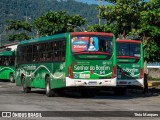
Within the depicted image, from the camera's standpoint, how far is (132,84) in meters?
26.9

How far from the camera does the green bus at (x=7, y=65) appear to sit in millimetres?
46188

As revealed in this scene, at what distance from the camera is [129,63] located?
88.4 ft

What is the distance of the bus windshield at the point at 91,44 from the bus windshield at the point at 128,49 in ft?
11.0

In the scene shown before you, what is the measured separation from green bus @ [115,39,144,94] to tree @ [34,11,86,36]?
33882 millimetres

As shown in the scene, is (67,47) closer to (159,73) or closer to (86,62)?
(86,62)

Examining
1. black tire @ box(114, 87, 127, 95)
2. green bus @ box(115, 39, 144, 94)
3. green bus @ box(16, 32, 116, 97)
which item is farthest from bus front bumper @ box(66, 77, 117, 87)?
black tire @ box(114, 87, 127, 95)

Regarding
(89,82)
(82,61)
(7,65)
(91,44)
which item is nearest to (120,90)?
(89,82)

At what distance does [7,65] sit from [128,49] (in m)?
21.9

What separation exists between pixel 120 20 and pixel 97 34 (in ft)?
28.3

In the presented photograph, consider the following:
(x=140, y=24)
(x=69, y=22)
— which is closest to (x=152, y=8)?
(x=140, y=24)

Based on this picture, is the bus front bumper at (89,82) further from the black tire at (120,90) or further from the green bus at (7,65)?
the green bus at (7,65)

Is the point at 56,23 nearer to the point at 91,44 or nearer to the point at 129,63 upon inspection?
the point at 129,63

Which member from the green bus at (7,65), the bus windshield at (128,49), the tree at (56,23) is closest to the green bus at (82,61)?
the bus windshield at (128,49)

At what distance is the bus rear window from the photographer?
26672 millimetres
